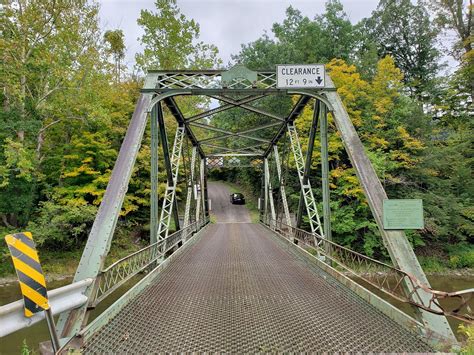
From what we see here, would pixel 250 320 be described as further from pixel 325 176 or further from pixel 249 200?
pixel 249 200

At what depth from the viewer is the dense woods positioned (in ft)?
40.7

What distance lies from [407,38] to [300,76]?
3091 cm

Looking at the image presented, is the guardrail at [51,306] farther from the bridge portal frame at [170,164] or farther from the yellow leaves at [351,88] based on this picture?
the yellow leaves at [351,88]

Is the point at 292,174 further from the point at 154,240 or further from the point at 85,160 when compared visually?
the point at 154,240

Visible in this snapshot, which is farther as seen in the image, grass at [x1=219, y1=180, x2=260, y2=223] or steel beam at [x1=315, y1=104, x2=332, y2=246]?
grass at [x1=219, y1=180, x2=260, y2=223]

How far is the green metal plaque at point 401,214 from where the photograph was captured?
3600mm

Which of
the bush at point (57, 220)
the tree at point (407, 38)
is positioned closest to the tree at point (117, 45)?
the bush at point (57, 220)

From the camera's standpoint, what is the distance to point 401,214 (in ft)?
12.0

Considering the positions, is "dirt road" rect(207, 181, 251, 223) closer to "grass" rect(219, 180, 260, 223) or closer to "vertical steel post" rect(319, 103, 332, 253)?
"grass" rect(219, 180, 260, 223)

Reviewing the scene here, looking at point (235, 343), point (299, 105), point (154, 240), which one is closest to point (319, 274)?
point (235, 343)

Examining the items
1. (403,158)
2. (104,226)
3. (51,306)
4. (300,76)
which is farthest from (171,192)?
(403,158)

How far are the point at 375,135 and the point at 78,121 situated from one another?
52.5ft

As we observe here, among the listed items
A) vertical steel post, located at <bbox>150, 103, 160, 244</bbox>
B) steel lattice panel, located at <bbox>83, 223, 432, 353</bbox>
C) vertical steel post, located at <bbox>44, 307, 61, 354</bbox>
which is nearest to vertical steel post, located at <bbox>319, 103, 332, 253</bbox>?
steel lattice panel, located at <bbox>83, 223, 432, 353</bbox>

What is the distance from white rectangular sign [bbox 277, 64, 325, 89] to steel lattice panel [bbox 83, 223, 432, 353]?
12.2 ft
